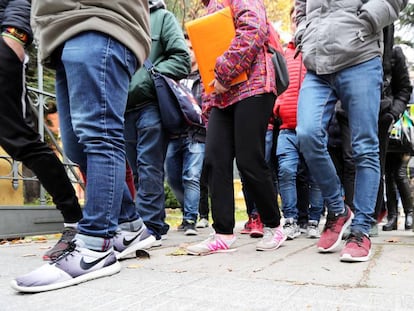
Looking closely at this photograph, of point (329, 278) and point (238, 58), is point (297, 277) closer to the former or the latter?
point (329, 278)

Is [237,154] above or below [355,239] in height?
above

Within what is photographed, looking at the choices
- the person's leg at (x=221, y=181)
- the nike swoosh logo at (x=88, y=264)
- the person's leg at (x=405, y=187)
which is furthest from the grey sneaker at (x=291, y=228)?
the nike swoosh logo at (x=88, y=264)

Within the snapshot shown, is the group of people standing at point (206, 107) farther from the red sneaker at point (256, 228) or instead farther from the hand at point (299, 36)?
the red sneaker at point (256, 228)

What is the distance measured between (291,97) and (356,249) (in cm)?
229

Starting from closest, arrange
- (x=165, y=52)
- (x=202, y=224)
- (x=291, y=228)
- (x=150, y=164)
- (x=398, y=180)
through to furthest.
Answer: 1. (x=150, y=164)
2. (x=165, y=52)
3. (x=291, y=228)
4. (x=398, y=180)
5. (x=202, y=224)

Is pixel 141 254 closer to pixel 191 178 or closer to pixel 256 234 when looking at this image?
pixel 256 234

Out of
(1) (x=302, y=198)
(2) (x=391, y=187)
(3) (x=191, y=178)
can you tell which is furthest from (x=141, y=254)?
(2) (x=391, y=187)

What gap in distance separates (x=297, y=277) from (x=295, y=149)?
102 inches

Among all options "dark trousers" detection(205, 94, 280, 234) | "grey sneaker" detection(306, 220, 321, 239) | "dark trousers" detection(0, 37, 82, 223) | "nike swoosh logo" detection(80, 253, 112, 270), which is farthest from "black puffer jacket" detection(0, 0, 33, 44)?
"grey sneaker" detection(306, 220, 321, 239)

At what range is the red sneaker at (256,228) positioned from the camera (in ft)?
14.9

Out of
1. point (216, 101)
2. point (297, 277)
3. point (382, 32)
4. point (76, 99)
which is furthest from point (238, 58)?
point (297, 277)

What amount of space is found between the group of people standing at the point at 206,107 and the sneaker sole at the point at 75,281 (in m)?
0.01

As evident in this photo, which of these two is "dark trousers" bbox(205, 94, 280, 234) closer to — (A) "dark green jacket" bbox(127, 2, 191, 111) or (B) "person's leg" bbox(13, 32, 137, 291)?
(A) "dark green jacket" bbox(127, 2, 191, 111)

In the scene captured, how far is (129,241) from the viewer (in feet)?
9.21
